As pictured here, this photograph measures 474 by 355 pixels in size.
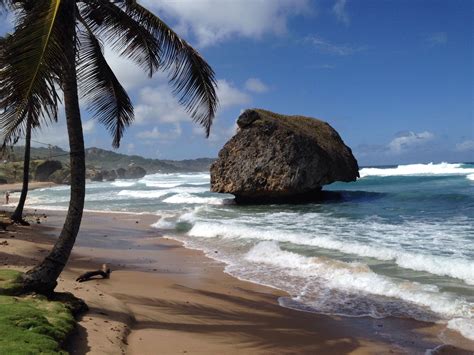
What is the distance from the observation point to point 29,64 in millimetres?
4488

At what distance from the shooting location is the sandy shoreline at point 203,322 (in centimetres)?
555

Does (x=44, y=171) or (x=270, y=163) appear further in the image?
(x=44, y=171)

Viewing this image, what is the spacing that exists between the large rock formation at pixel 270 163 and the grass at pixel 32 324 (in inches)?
770

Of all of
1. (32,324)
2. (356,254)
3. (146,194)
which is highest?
(146,194)

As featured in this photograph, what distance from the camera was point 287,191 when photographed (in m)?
24.9

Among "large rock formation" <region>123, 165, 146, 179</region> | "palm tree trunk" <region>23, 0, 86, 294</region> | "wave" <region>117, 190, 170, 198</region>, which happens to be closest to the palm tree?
"palm tree trunk" <region>23, 0, 86, 294</region>

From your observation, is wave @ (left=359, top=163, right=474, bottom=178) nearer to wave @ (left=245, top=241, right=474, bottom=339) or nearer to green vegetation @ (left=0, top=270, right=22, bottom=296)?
wave @ (left=245, top=241, right=474, bottom=339)

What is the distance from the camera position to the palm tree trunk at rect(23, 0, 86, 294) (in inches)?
232

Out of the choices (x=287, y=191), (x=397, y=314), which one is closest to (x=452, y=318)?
(x=397, y=314)

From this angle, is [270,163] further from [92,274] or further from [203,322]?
[203,322]

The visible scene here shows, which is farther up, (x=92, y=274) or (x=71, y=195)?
(x=71, y=195)

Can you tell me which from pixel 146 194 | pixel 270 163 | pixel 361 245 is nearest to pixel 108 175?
pixel 146 194

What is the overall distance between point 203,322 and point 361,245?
690 centimetres

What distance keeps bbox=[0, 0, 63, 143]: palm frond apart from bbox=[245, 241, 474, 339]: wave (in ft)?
18.7
